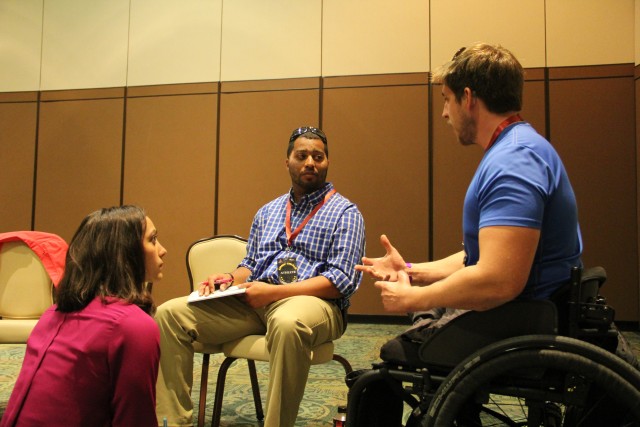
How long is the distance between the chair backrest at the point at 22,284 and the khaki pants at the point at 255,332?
0.68 m

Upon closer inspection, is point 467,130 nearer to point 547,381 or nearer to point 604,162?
point 547,381

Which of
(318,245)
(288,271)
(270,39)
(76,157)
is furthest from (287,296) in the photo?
(76,157)

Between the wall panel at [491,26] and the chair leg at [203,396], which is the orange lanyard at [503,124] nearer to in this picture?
the chair leg at [203,396]

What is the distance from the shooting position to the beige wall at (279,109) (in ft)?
14.2

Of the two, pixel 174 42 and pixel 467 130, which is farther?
pixel 174 42

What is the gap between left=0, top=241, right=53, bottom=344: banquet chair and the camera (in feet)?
7.37

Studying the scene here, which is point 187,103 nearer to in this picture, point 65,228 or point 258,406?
point 65,228

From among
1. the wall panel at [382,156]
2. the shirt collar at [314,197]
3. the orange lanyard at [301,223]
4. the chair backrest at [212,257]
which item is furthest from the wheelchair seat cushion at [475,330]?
the wall panel at [382,156]

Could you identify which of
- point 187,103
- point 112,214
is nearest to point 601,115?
point 187,103

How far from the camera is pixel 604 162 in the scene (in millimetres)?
4301

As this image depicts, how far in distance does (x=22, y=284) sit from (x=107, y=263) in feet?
4.66

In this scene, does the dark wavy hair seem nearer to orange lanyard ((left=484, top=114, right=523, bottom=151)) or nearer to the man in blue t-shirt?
the man in blue t-shirt

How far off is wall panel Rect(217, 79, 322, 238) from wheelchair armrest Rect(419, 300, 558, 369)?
364 centimetres

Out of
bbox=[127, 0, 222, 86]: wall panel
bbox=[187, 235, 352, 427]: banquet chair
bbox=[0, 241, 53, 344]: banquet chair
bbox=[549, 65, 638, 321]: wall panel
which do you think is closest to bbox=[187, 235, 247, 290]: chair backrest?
bbox=[187, 235, 352, 427]: banquet chair
